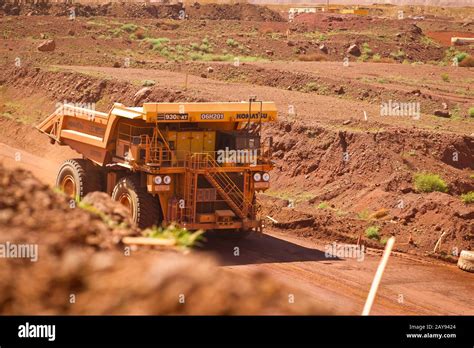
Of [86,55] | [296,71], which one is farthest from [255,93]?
[86,55]

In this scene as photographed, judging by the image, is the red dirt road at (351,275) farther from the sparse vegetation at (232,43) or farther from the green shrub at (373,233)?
the sparse vegetation at (232,43)

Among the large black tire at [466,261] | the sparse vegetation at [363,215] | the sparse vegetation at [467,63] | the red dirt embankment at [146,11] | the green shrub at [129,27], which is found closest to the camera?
the large black tire at [466,261]

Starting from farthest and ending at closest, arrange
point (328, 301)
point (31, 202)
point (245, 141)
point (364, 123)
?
point (364, 123), point (245, 141), point (328, 301), point (31, 202)

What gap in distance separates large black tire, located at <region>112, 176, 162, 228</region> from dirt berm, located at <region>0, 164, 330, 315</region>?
1144cm

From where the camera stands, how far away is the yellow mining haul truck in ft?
74.7

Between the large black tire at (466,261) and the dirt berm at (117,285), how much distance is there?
13.5 metres

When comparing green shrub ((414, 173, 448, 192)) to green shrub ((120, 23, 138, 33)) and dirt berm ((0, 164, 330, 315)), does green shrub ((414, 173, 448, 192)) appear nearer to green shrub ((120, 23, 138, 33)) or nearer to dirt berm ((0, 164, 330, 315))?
dirt berm ((0, 164, 330, 315))

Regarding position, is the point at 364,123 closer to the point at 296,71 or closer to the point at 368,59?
the point at 296,71

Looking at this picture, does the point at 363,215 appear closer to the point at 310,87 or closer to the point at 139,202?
the point at 139,202

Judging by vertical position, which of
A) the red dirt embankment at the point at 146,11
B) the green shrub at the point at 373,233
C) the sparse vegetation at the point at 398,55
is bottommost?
→ the green shrub at the point at 373,233

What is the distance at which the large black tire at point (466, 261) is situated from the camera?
23812 mm

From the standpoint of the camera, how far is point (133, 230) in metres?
12.4

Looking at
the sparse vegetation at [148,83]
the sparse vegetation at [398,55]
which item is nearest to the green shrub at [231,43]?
the sparse vegetation at [398,55]
